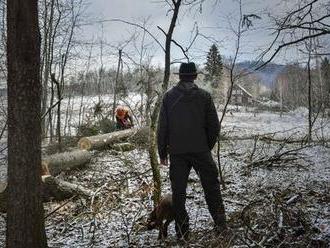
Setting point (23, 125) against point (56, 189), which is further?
point (56, 189)

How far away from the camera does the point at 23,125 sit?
15.8ft

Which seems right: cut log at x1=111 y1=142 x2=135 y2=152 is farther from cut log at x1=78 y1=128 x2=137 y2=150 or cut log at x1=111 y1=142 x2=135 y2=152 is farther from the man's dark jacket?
the man's dark jacket

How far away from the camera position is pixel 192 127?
5.27 meters

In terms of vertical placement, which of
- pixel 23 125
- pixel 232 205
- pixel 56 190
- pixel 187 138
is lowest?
pixel 56 190

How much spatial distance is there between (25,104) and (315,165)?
778 centimetres

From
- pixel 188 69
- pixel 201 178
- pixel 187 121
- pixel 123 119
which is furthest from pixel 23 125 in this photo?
pixel 123 119

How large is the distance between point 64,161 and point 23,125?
615 cm

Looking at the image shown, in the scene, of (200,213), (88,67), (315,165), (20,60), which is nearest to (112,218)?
(200,213)

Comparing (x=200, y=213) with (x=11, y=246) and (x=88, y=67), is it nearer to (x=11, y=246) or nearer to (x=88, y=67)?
(x=11, y=246)

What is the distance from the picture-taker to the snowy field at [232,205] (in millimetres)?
5125

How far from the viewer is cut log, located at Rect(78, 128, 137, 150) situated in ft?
43.0

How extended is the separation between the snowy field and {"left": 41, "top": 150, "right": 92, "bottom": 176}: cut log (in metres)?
0.19

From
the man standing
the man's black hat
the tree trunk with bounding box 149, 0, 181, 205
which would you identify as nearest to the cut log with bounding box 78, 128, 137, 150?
the tree trunk with bounding box 149, 0, 181, 205

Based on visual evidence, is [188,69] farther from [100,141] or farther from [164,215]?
[100,141]
